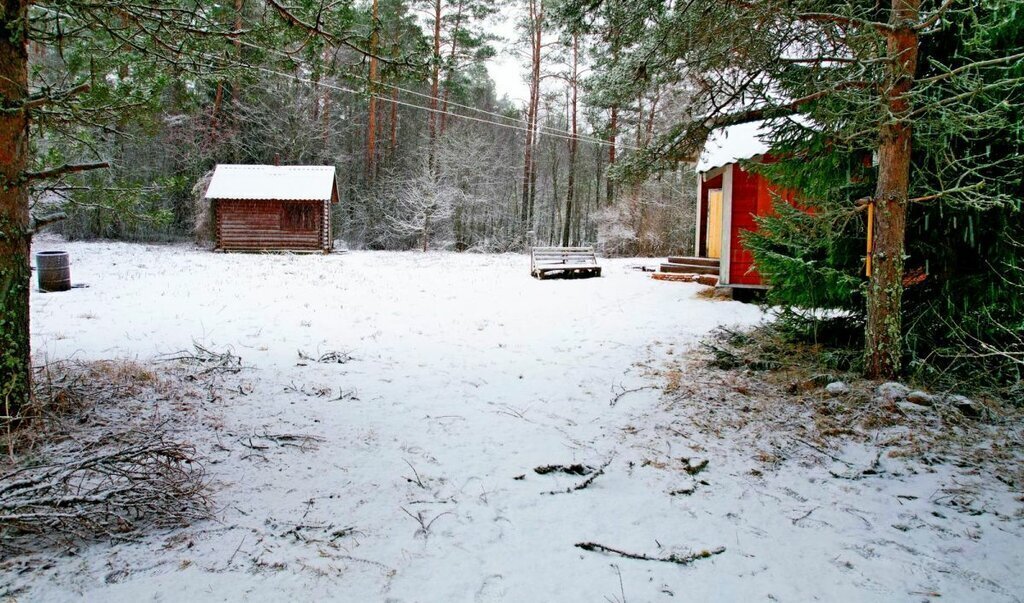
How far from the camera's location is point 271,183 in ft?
71.1

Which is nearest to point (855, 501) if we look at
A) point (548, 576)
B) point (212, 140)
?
point (548, 576)

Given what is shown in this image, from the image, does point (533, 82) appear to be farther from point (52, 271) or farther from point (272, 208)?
point (52, 271)

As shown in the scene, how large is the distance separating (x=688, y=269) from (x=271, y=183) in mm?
16957

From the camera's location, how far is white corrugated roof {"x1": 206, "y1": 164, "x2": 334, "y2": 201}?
21.1 m

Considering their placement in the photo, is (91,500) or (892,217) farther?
(892,217)

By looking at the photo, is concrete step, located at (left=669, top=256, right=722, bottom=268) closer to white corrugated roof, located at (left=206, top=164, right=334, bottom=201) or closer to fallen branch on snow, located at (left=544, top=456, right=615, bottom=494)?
fallen branch on snow, located at (left=544, top=456, right=615, bottom=494)

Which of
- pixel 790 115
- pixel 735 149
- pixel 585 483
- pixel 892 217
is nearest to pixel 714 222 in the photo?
pixel 735 149

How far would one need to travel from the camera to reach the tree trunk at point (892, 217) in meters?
4.48

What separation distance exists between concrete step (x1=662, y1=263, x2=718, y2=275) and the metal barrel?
13955mm

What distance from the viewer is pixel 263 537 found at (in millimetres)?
2562

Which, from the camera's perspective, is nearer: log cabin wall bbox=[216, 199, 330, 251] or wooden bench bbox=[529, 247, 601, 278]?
wooden bench bbox=[529, 247, 601, 278]

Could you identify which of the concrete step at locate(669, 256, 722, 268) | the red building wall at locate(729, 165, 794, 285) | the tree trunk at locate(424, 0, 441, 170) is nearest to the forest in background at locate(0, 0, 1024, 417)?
the red building wall at locate(729, 165, 794, 285)

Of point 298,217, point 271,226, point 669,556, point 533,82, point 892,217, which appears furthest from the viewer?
point 533,82

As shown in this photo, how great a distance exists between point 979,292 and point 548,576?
486cm
